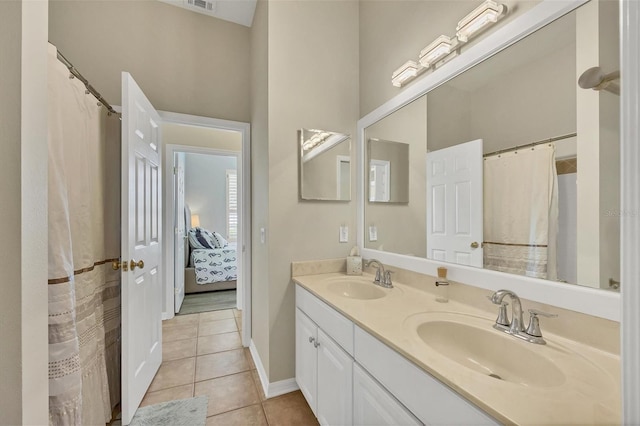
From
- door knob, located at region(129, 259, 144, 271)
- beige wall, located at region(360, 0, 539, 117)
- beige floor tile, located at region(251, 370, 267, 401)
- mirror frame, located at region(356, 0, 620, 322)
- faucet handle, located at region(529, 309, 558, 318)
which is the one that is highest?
beige wall, located at region(360, 0, 539, 117)

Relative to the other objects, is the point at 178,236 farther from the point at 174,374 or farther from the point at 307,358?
the point at 307,358

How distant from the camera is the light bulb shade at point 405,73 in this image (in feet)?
5.07

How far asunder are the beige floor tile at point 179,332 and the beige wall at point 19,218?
82.5 inches

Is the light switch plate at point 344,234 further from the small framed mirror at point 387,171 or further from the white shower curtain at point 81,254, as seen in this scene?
the white shower curtain at point 81,254

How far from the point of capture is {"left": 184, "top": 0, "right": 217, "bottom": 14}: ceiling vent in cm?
227

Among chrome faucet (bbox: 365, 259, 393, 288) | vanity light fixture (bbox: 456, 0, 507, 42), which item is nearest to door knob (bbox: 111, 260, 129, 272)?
chrome faucet (bbox: 365, 259, 393, 288)

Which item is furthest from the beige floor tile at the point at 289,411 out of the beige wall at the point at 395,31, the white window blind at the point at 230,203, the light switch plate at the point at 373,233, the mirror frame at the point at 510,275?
the white window blind at the point at 230,203

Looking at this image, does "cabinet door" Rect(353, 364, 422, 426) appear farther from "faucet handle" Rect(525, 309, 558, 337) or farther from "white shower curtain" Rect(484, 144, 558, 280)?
"white shower curtain" Rect(484, 144, 558, 280)

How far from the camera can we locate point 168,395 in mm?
1858

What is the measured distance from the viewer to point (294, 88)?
1.90 meters

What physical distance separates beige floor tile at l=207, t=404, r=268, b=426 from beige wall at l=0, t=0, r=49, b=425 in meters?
1.07

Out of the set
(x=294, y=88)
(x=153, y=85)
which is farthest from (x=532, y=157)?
(x=153, y=85)

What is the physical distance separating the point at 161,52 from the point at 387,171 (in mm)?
2107

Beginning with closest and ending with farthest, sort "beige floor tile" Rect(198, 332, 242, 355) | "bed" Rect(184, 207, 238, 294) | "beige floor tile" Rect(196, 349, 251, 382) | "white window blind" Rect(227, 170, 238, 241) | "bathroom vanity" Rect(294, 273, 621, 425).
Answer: "bathroom vanity" Rect(294, 273, 621, 425)
"beige floor tile" Rect(196, 349, 251, 382)
"beige floor tile" Rect(198, 332, 242, 355)
"bed" Rect(184, 207, 238, 294)
"white window blind" Rect(227, 170, 238, 241)
